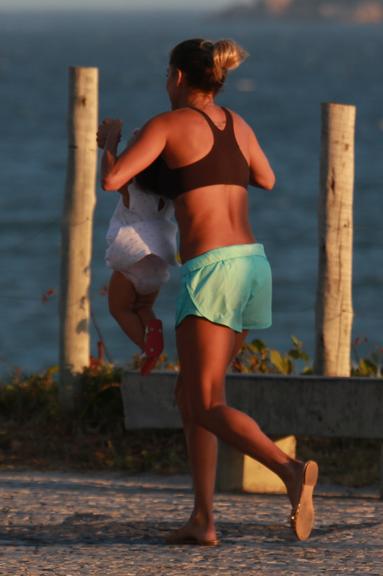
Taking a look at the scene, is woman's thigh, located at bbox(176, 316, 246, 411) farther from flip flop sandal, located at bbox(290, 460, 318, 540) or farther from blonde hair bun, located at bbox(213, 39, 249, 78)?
blonde hair bun, located at bbox(213, 39, 249, 78)

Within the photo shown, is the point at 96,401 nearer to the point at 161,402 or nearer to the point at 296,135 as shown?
the point at 161,402

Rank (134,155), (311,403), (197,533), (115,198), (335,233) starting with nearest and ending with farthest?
(134,155) < (197,533) < (311,403) < (335,233) < (115,198)

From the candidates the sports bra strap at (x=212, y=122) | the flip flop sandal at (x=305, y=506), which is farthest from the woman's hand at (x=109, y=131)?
the flip flop sandal at (x=305, y=506)

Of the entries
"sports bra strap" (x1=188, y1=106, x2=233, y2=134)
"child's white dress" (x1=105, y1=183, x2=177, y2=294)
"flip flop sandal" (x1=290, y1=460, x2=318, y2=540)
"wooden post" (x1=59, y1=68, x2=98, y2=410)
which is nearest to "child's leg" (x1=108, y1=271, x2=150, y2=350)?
"child's white dress" (x1=105, y1=183, x2=177, y2=294)

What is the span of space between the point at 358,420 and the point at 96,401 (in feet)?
6.13

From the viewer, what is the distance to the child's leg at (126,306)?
6.10 m

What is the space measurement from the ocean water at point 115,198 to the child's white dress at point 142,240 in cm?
288

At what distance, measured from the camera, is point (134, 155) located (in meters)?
5.60

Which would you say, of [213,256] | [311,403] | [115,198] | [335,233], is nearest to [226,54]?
[213,256]

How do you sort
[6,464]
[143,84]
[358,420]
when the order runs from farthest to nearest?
[143,84], [6,464], [358,420]

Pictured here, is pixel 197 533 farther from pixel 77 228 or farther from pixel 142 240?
pixel 77 228

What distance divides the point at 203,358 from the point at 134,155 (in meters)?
0.78

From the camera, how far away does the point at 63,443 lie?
816 centimetres

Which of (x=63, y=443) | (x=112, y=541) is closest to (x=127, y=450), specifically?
(x=63, y=443)
